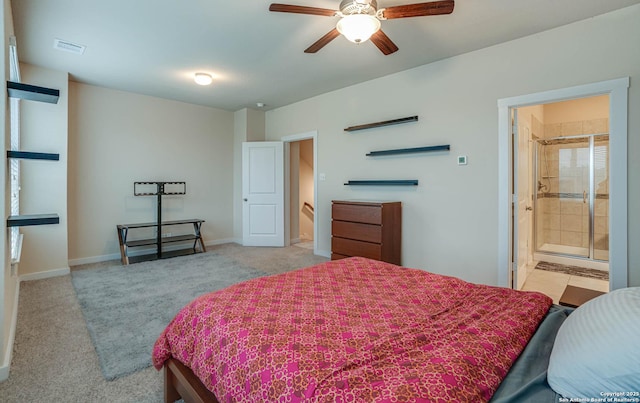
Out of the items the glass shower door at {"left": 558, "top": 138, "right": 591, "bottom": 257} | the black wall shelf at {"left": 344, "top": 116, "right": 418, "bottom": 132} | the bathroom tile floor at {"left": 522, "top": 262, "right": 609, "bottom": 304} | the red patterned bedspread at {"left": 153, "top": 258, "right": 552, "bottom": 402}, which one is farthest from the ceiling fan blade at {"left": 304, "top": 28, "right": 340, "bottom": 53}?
the glass shower door at {"left": 558, "top": 138, "right": 591, "bottom": 257}

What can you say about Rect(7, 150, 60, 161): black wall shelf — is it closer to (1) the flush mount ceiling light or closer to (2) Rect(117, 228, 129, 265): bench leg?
(1) the flush mount ceiling light

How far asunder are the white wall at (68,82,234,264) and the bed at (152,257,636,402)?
389 cm

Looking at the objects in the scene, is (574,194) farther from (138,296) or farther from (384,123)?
(138,296)

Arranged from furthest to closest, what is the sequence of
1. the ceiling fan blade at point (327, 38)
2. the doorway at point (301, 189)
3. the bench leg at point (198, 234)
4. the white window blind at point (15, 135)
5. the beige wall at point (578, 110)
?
1. the bench leg at point (198, 234)
2. the doorway at point (301, 189)
3. the beige wall at point (578, 110)
4. the white window blind at point (15, 135)
5. the ceiling fan blade at point (327, 38)

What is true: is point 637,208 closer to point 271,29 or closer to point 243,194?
point 271,29

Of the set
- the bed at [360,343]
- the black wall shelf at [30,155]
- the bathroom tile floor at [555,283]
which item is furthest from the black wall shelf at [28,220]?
the bathroom tile floor at [555,283]

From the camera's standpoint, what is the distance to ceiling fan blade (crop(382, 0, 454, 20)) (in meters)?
1.90

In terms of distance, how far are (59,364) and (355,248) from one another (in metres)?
2.83

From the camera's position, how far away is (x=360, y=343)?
42.4 inches

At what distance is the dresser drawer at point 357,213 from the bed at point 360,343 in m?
1.79

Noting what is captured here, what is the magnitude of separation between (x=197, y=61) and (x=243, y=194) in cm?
259

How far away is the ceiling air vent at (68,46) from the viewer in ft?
9.96

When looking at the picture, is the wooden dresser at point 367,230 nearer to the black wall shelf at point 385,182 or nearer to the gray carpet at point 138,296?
the black wall shelf at point 385,182

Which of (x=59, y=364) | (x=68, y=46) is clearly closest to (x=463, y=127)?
(x=59, y=364)
